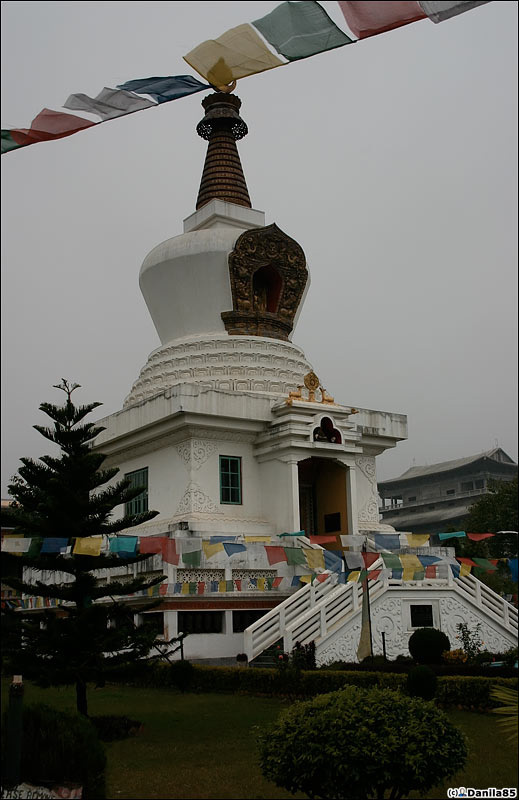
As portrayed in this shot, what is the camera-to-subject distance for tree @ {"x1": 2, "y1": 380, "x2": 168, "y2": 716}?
44.4 feet

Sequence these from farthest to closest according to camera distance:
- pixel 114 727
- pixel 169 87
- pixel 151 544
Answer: pixel 151 544
pixel 114 727
pixel 169 87

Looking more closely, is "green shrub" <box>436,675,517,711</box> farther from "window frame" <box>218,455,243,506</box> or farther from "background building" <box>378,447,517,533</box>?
"background building" <box>378,447,517,533</box>

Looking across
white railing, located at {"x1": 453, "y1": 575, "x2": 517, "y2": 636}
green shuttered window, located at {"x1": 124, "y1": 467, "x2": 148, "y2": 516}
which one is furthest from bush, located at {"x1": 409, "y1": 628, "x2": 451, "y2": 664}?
green shuttered window, located at {"x1": 124, "y1": 467, "x2": 148, "y2": 516}

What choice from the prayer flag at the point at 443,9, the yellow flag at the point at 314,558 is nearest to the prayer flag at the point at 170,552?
the yellow flag at the point at 314,558

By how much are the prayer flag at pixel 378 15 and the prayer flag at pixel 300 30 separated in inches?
10.0

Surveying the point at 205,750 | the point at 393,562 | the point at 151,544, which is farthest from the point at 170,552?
the point at 205,750

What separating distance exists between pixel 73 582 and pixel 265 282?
16.0 meters

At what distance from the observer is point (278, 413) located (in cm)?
2419

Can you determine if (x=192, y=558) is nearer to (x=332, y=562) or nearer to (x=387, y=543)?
(x=332, y=562)

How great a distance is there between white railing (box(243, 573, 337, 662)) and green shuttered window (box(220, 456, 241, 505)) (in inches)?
172

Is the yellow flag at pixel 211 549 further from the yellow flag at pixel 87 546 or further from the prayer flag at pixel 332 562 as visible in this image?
the yellow flag at pixel 87 546

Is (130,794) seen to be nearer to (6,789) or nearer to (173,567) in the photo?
(6,789)

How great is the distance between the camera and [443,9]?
281 inches

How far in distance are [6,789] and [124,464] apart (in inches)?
740
